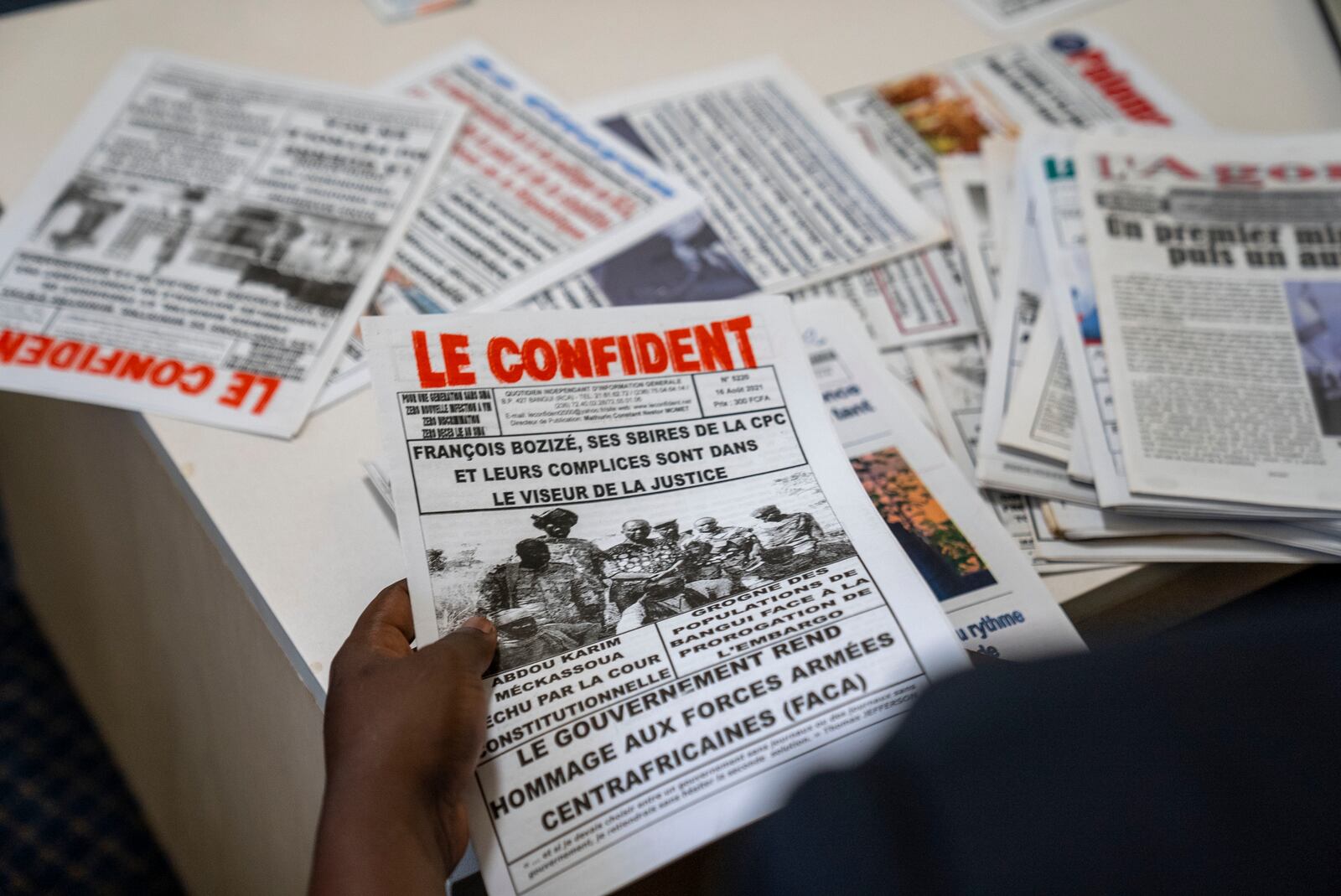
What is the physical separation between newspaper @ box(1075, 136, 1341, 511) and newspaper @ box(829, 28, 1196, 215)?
0.36ft

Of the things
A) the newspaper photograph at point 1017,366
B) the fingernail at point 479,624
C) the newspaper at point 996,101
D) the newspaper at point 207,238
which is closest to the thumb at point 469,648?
the fingernail at point 479,624

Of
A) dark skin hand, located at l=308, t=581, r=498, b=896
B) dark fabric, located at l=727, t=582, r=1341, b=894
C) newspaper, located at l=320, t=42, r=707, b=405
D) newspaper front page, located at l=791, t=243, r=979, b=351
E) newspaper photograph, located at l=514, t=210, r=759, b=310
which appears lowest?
dark fabric, located at l=727, t=582, r=1341, b=894

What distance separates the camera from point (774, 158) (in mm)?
781

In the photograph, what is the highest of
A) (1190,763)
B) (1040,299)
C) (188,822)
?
(1040,299)

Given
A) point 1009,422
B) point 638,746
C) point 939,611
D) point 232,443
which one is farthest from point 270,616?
point 1009,422

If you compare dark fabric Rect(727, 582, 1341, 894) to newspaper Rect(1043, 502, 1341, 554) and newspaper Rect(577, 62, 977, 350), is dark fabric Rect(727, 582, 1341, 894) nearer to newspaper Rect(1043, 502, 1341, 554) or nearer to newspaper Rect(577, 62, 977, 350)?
newspaper Rect(1043, 502, 1341, 554)

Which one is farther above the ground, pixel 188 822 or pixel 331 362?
pixel 331 362

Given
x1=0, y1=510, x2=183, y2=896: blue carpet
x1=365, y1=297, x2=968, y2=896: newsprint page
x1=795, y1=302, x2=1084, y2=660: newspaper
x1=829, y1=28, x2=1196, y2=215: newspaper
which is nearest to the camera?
x1=365, y1=297, x2=968, y2=896: newsprint page

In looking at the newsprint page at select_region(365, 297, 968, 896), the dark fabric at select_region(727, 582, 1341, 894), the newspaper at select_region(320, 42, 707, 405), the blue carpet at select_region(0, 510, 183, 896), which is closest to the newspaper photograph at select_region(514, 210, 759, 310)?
the newspaper at select_region(320, 42, 707, 405)

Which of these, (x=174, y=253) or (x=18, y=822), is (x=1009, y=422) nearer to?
(x=174, y=253)

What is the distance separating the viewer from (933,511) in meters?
0.55

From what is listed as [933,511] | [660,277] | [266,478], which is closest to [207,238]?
[266,478]

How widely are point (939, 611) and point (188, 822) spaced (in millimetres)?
777

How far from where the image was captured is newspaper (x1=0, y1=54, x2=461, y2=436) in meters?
0.58
